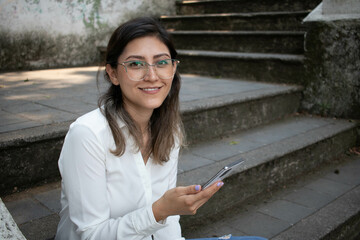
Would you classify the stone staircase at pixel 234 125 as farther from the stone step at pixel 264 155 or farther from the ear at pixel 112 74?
the ear at pixel 112 74

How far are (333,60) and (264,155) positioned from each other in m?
2.10

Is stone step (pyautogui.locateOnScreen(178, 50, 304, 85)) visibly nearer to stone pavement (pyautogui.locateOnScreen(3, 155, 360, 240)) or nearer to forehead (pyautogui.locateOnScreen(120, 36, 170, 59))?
stone pavement (pyautogui.locateOnScreen(3, 155, 360, 240))

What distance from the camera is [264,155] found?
11.1ft

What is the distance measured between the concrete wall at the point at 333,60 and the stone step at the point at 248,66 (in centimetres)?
21

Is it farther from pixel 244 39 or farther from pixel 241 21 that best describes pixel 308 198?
pixel 241 21

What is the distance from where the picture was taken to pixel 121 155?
5.38 feet

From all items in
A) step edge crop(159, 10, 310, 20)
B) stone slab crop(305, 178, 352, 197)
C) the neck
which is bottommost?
stone slab crop(305, 178, 352, 197)

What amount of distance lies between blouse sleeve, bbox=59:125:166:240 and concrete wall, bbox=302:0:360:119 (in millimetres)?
3920

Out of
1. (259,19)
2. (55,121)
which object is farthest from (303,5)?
(55,121)

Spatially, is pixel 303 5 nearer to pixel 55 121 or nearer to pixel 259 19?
pixel 259 19

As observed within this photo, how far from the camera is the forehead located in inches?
65.5

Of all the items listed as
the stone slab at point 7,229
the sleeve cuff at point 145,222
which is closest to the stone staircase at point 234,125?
the sleeve cuff at point 145,222

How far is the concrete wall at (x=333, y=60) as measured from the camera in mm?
4574

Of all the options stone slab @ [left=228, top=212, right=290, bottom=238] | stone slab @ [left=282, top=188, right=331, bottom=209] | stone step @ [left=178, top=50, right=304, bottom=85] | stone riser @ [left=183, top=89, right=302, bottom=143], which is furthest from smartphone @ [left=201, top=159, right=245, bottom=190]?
stone step @ [left=178, top=50, right=304, bottom=85]
